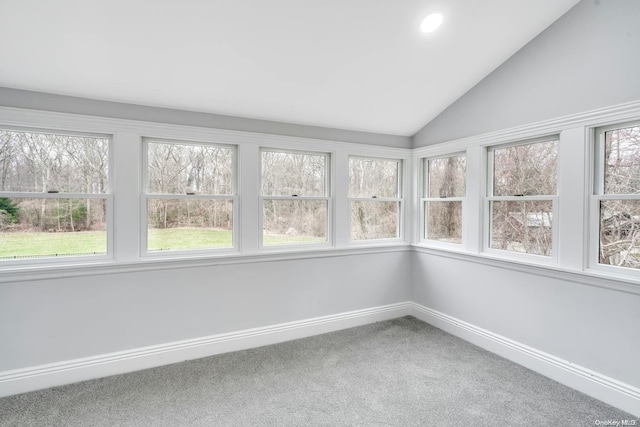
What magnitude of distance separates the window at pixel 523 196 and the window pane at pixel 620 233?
342mm

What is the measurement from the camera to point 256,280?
3172 mm

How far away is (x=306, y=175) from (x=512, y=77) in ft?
6.86

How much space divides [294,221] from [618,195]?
2.61 meters

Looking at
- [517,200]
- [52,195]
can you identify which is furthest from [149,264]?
[517,200]

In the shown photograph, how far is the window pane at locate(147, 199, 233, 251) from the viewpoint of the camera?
285 centimetres

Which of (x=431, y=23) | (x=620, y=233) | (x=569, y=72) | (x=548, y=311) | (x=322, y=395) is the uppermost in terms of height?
(x=431, y=23)

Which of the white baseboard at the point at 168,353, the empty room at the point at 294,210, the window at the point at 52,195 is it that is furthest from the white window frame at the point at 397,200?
the window at the point at 52,195

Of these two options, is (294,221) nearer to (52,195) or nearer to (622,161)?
(52,195)

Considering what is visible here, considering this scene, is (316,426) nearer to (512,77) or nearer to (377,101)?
(377,101)

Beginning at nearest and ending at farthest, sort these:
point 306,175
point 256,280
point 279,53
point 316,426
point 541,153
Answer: point 316,426
point 279,53
point 541,153
point 256,280
point 306,175

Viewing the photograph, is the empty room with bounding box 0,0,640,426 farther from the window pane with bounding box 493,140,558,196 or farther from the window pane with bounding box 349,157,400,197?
the window pane with bounding box 349,157,400,197

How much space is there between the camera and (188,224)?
297 centimetres

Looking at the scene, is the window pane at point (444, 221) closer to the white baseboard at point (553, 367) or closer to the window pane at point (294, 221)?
the white baseboard at point (553, 367)

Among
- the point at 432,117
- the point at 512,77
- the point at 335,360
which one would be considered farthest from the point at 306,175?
the point at 512,77
